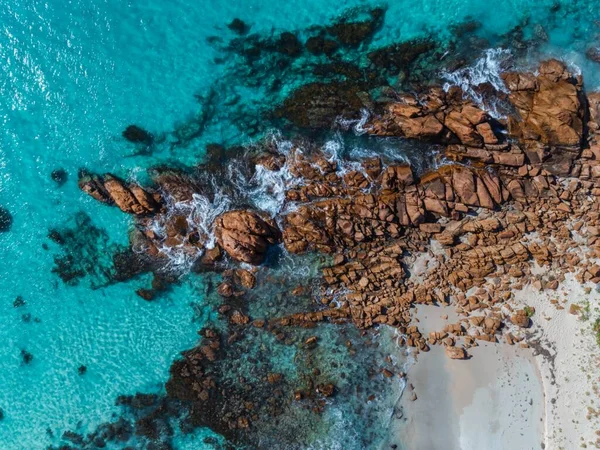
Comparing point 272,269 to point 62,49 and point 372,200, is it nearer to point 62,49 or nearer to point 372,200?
point 372,200

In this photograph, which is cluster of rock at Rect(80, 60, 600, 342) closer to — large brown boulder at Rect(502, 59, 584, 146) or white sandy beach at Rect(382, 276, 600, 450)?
large brown boulder at Rect(502, 59, 584, 146)

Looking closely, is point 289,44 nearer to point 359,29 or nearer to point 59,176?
point 359,29

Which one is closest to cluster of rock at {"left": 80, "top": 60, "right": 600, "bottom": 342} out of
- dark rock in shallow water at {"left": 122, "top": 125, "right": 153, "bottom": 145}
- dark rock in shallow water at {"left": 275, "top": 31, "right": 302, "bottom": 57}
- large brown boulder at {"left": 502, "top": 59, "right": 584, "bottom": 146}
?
large brown boulder at {"left": 502, "top": 59, "right": 584, "bottom": 146}

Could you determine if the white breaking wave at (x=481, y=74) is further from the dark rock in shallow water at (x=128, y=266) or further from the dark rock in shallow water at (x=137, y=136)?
the dark rock in shallow water at (x=128, y=266)

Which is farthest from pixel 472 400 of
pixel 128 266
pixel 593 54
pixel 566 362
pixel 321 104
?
pixel 128 266

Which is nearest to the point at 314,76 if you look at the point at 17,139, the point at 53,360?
the point at 17,139
